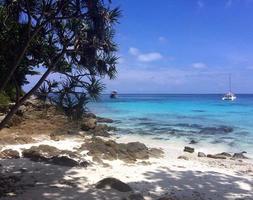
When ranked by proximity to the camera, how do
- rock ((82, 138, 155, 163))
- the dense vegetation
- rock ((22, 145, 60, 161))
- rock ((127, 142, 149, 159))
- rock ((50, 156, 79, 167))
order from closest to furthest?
the dense vegetation, rock ((50, 156, 79, 167)), rock ((22, 145, 60, 161)), rock ((82, 138, 155, 163)), rock ((127, 142, 149, 159))

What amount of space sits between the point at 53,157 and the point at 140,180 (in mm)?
2723

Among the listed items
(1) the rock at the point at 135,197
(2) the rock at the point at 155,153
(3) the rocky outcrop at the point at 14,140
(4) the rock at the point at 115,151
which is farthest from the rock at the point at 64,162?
(2) the rock at the point at 155,153

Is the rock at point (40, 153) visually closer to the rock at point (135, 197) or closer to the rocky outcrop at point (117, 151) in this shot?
the rocky outcrop at point (117, 151)

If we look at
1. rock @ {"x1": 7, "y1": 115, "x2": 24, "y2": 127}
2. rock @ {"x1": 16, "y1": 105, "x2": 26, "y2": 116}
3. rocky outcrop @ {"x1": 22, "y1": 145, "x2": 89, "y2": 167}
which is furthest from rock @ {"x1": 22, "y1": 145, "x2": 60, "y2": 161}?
rock @ {"x1": 16, "y1": 105, "x2": 26, "y2": 116}

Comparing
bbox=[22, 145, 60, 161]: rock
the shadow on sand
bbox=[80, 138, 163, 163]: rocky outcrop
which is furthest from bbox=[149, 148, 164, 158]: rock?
bbox=[22, 145, 60, 161]: rock

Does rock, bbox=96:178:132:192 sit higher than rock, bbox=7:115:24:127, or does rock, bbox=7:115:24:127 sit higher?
rock, bbox=7:115:24:127

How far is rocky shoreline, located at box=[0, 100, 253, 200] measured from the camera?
9.09 meters

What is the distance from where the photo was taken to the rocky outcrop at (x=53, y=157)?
11.4 meters

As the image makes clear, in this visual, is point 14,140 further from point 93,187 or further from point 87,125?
point 93,187

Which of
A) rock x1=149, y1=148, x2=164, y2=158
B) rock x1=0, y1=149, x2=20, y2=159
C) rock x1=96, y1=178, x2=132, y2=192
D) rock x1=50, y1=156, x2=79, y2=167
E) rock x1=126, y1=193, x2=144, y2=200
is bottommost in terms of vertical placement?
rock x1=149, y1=148, x2=164, y2=158

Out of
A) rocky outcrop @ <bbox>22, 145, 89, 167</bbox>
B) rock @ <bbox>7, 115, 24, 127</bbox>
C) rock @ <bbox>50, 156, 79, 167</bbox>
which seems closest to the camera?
rock @ <bbox>50, 156, 79, 167</bbox>

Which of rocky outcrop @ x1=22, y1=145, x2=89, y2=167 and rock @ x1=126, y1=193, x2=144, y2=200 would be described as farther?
rocky outcrop @ x1=22, y1=145, x2=89, y2=167

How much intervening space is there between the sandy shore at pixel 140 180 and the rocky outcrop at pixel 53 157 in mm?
339

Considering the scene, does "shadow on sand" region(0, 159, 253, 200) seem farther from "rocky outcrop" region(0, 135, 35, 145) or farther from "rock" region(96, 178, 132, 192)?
"rocky outcrop" region(0, 135, 35, 145)
